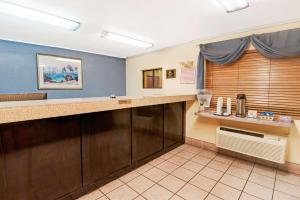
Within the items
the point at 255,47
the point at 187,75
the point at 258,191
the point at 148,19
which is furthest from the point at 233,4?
the point at 258,191

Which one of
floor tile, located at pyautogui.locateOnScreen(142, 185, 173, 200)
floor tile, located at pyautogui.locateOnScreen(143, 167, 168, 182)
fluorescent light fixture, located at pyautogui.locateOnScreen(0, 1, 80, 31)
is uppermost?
fluorescent light fixture, located at pyautogui.locateOnScreen(0, 1, 80, 31)

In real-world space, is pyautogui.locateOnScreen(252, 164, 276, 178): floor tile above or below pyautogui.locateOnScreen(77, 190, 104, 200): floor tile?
above

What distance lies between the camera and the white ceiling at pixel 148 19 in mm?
1890

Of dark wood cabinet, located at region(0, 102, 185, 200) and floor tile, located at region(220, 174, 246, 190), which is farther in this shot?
floor tile, located at region(220, 174, 246, 190)

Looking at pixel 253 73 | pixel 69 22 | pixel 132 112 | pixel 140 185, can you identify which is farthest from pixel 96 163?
pixel 253 73

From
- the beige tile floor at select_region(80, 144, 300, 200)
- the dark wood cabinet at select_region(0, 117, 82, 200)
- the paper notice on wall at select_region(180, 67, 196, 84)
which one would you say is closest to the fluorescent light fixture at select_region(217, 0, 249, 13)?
the paper notice on wall at select_region(180, 67, 196, 84)

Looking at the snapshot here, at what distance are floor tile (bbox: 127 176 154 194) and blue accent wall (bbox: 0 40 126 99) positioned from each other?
3015 millimetres

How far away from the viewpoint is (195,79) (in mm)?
3377

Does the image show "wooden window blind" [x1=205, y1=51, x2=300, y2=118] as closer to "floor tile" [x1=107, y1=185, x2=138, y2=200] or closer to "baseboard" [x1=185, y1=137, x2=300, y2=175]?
"baseboard" [x1=185, y1=137, x2=300, y2=175]

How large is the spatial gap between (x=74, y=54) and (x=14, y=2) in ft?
7.69

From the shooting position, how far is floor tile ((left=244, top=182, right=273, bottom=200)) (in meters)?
1.85

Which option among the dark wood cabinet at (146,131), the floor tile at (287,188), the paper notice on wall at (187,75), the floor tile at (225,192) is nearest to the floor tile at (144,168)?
the dark wood cabinet at (146,131)

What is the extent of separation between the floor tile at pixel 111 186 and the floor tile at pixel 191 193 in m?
0.80

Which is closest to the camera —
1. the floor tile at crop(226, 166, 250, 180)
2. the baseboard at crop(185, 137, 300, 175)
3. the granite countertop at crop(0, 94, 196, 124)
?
the granite countertop at crop(0, 94, 196, 124)
